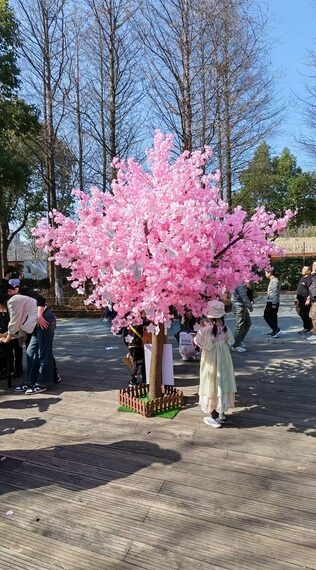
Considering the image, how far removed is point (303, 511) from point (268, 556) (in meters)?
0.57

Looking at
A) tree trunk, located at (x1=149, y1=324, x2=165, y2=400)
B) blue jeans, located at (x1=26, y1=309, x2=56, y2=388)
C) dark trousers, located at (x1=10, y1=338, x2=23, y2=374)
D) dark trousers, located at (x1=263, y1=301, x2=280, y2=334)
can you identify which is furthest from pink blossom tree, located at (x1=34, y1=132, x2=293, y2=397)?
dark trousers, located at (x1=263, y1=301, x2=280, y2=334)

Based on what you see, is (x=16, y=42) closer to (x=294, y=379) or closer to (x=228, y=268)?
(x=228, y=268)

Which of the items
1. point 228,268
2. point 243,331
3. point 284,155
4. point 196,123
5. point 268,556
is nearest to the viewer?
point 268,556

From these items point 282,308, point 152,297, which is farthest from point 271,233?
point 282,308

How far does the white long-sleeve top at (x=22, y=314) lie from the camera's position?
605cm

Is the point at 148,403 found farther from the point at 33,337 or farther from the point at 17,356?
the point at 17,356

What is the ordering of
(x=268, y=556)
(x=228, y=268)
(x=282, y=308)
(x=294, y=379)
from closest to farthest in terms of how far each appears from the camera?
1. (x=268, y=556)
2. (x=228, y=268)
3. (x=294, y=379)
4. (x=282, y=308)

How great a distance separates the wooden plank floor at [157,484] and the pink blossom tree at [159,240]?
1231mm

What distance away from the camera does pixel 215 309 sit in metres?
4.65

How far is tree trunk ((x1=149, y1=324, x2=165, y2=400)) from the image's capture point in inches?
206

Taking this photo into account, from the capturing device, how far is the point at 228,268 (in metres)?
4.40

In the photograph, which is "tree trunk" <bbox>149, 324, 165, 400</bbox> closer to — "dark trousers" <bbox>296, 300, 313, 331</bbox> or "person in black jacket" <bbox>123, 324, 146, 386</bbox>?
"person in black jacket" <bbox>123, 324, 146, 386</bbox>

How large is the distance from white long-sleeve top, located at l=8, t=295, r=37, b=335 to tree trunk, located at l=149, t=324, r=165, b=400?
196 cm

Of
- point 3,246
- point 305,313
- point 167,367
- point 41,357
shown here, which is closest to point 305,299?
point 305,313
